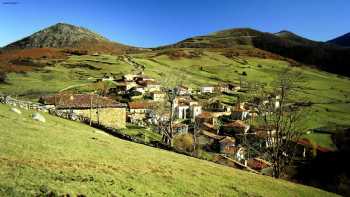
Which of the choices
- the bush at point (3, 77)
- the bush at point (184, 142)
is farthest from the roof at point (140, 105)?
the bush at point (3, 77)

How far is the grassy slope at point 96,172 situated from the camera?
16.5m

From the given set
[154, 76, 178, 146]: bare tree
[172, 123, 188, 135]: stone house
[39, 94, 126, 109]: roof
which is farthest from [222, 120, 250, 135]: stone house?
[39, 94, 126, 109]: roof

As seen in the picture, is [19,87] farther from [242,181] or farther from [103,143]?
[242,181]

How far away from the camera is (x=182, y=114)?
430ft

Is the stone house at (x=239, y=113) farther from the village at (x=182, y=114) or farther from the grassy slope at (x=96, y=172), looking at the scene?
the grassy slope at (x=96, y=172)

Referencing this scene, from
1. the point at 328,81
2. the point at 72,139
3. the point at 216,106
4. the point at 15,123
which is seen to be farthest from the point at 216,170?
the point at 328,81

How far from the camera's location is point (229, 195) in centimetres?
2083

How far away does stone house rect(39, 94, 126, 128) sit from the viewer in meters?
55.7

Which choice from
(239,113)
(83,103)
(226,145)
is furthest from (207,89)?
(83,103)

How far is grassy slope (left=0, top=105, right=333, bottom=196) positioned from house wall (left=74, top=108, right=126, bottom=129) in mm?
26087

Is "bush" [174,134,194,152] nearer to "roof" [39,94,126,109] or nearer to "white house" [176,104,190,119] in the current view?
"roof" [39,94,126,109]

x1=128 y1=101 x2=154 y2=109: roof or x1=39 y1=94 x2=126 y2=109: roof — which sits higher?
x1=39 y1=94 x2=126 y2=109: roof

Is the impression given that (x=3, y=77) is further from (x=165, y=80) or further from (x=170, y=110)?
(x=170, y=110)

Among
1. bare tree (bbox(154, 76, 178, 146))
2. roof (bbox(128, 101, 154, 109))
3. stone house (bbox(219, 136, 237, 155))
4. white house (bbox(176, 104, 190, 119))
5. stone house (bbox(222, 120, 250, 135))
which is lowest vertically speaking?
stone house (bbox(219, 136, 237, 155))
